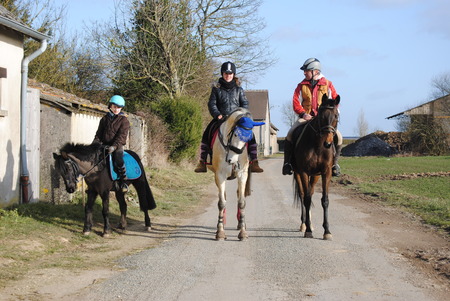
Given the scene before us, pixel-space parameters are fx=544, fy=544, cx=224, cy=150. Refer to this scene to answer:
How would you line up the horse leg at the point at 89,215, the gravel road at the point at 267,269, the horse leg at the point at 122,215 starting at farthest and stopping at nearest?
the horse leg at the point at 122,215 → the horse leg at the point at 89,215 → the gravel road at the point at 267,269

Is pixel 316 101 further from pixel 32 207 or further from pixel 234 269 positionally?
pixel 32 207

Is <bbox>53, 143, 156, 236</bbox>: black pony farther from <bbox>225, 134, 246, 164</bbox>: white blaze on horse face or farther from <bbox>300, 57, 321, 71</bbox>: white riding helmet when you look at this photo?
<bbox>300, 57, 321, 71</bbox>: white riding helmet

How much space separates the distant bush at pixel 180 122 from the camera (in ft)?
90.7

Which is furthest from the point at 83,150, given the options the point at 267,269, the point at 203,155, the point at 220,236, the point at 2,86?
the point at 267,269

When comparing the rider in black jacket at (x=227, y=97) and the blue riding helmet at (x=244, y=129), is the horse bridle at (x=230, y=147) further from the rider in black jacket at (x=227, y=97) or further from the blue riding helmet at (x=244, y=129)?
the rider in black jacket at (x=227, y=97)

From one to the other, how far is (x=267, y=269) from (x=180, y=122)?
21137mm

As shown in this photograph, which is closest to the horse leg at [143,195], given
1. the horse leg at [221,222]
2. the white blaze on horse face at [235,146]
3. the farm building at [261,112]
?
the horse leg at [221,222]

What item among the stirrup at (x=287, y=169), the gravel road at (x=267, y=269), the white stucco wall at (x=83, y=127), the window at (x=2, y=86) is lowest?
the gravel road at (x=267, y=269)

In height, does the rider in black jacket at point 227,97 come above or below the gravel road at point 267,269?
above

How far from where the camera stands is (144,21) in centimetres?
3191

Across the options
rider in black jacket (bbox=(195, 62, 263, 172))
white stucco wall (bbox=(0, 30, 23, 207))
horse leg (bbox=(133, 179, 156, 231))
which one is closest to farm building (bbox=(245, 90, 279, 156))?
white stucco wall (bbox=(0, 30, 23, 207))

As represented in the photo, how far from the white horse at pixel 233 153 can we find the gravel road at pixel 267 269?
1.52 ft

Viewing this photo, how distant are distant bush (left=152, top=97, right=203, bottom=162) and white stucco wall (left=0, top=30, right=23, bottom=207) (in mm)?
15933

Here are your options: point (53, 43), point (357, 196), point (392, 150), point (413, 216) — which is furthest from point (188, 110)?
point (392, 150)
